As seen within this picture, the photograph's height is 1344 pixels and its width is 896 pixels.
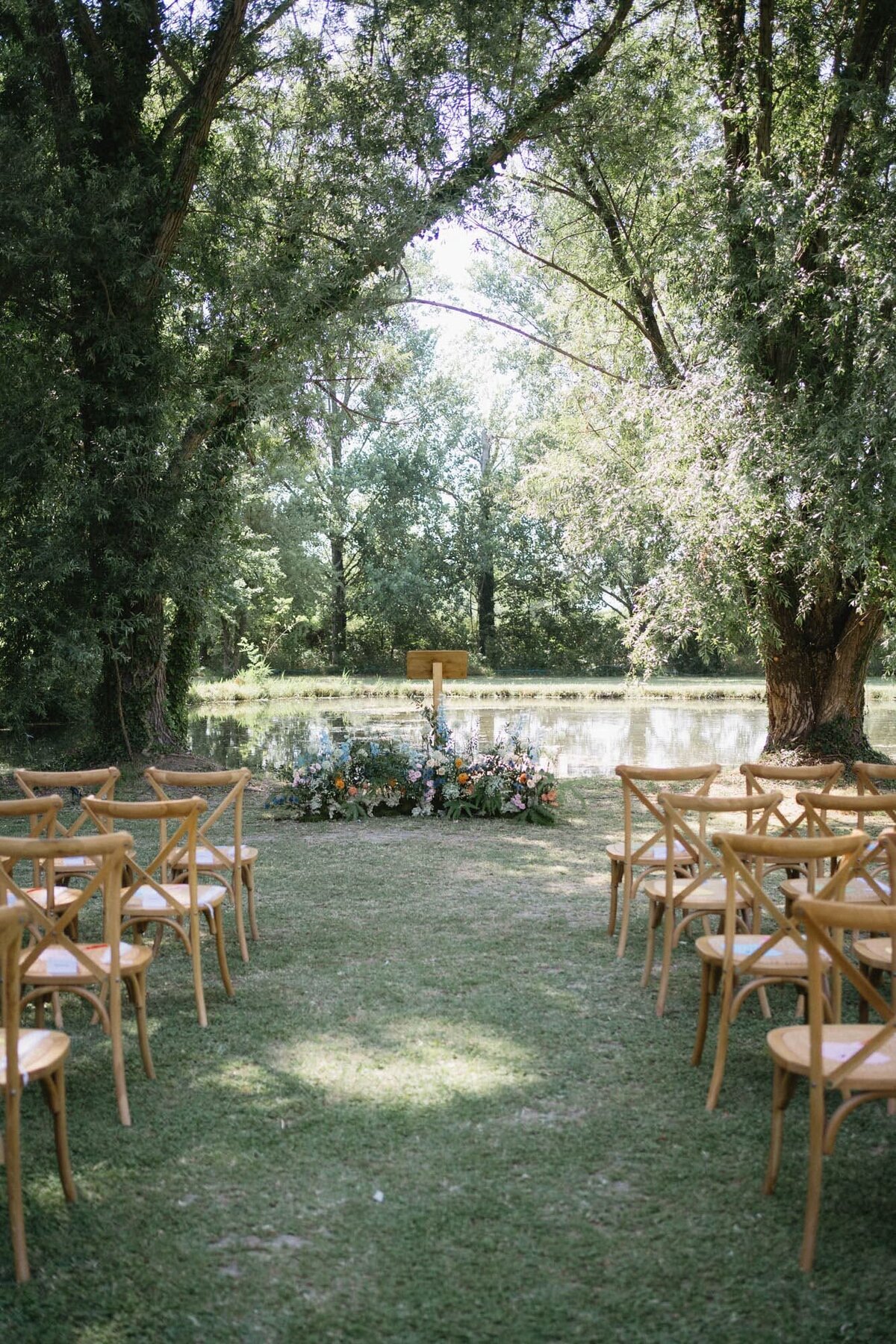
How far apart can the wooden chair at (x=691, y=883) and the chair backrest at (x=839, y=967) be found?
1184mm

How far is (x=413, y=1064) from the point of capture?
13.8 ft

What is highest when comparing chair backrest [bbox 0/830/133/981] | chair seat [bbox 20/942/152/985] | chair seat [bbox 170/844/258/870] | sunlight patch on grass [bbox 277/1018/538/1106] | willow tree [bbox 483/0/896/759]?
willow tree [bbox 483/0/896/759]

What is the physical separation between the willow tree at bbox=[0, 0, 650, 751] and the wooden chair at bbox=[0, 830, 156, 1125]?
7740 mm

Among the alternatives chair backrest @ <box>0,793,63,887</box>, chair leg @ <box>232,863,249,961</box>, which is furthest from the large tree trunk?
chair backrest @ <box>0,793,63,887</box>

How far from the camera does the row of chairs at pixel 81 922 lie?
287 cm

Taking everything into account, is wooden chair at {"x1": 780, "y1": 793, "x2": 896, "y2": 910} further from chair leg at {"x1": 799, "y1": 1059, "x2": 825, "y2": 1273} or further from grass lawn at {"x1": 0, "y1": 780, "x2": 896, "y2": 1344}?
chair leg at {"x1": 799, "y1": 1059, "x2": 825, "y2": 1273}

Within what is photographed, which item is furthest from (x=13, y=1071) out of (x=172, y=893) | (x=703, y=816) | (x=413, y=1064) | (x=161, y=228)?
(x=161, y=228)

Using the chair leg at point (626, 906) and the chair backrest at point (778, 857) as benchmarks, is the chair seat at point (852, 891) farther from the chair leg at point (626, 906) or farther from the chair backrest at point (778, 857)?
the chair backrest at point (778, 857)

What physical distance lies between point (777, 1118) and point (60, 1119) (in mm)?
2166

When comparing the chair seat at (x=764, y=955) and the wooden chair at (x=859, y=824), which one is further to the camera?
the wooden chair at (x=859, y=824)

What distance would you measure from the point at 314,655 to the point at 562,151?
27418mm

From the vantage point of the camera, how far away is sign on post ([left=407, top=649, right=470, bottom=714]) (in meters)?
10.6

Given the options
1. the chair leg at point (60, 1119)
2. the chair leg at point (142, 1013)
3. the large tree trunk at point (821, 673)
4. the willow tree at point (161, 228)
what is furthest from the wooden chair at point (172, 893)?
the large tree trunk at point (821, 673)

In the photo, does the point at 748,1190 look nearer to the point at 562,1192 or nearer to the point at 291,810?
the point at 562,1192
